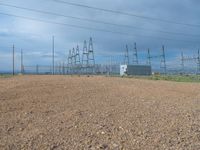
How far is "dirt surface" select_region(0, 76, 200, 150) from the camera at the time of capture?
7.61 metres

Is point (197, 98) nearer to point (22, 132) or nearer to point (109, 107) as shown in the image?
point (109, 107)

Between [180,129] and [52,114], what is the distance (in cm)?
320

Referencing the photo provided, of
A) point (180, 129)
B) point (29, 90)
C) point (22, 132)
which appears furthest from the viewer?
point (29, 90)

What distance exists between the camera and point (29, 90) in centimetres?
1326

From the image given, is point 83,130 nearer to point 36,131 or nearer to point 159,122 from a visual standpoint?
point 36,131

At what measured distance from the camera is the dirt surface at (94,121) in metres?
7.61

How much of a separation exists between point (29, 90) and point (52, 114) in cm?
403

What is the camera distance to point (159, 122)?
9.41 metres

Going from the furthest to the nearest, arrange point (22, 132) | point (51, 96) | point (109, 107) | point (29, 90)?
point (29, 90)
point (51, 96)
point (109, 107)
point (22, 132)

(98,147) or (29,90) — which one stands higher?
(29,90)

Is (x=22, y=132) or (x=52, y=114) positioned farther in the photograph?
(x=52, y=114)

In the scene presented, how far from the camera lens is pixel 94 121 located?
8.95 meters

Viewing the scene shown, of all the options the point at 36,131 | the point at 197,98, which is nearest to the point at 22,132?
the point at 36,131

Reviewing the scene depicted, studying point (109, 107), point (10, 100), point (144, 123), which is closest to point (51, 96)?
point (10, 100)
